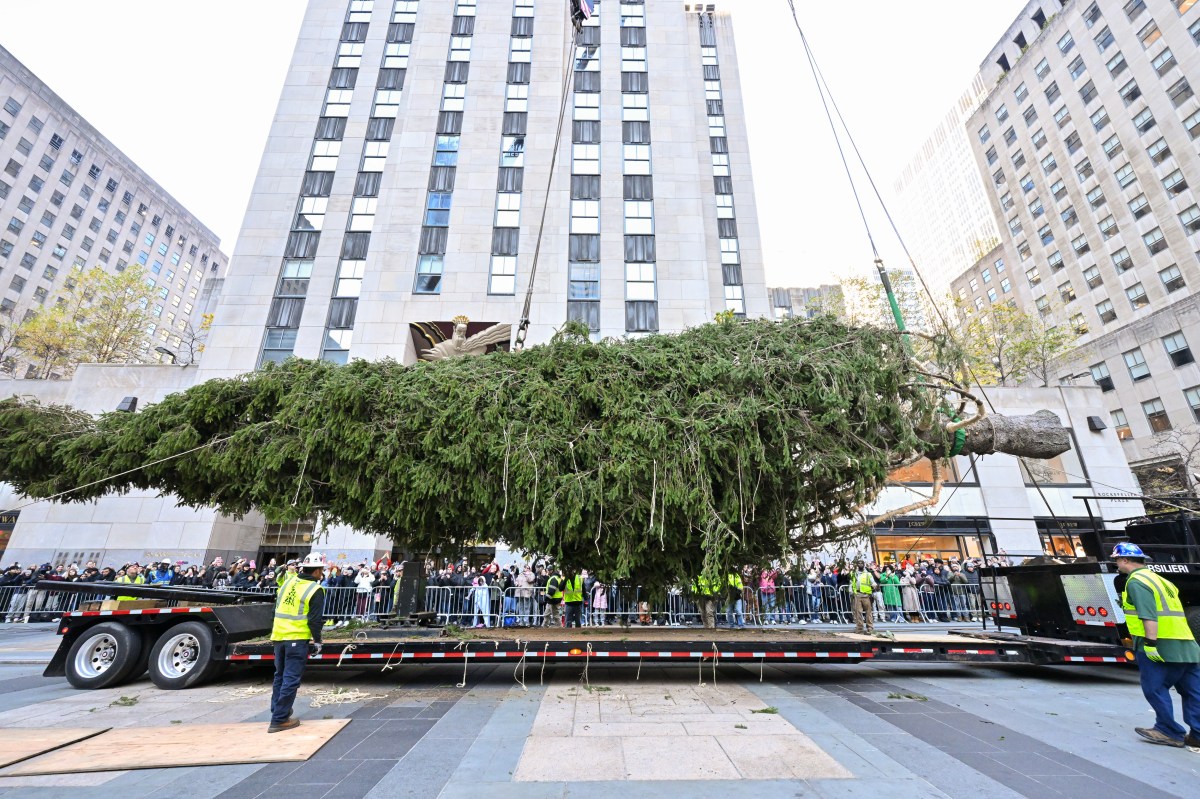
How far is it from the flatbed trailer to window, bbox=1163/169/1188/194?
174ft

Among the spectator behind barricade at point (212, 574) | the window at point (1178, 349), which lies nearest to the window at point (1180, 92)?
the window at point (1178, 349)

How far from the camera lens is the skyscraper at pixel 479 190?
29.6 metres

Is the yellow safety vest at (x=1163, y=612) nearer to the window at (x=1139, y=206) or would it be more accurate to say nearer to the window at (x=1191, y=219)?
the window at (x=1191, y=219)

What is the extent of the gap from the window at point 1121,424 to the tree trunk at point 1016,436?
44.5 m

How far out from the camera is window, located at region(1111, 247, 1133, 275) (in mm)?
44537

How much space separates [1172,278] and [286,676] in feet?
200

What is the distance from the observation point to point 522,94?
115ft

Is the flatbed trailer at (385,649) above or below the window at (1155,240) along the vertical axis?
below

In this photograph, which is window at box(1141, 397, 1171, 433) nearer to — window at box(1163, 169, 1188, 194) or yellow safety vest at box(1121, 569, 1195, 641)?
window at box(1163, 169, 1188, 194)

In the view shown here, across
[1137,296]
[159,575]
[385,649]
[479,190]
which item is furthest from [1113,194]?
[159,575]

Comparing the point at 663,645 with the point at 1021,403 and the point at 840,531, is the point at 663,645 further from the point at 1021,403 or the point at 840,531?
the point at 1021,403

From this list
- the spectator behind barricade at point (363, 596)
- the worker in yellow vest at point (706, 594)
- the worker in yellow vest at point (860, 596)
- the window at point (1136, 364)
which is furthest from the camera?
the window at point (1136, 364)

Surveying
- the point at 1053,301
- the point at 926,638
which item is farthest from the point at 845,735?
the point at 1053,301

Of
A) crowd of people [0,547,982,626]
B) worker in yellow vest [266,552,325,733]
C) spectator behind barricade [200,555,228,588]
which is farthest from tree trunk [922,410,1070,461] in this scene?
spectator behind barricade [200,555,228,588]
